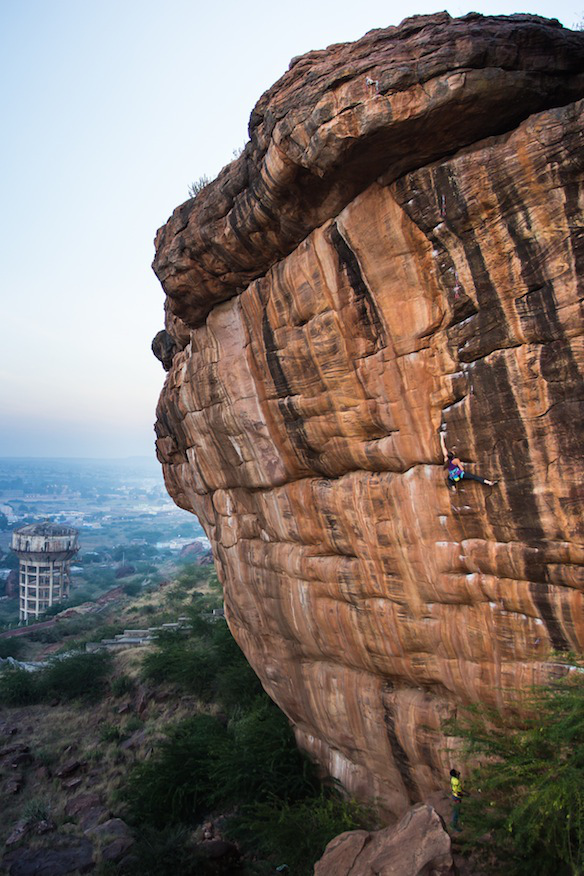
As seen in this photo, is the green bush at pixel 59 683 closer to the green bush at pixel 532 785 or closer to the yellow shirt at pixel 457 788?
the yellow shirt at pixel 457 788

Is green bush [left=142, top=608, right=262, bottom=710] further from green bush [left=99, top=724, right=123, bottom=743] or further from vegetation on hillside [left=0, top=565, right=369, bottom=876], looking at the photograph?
green bush [left=99, top=724, right=123, bottom=743]

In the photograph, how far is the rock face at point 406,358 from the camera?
297 inches

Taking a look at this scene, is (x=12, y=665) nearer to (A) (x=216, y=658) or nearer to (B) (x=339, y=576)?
(A) (x=216, y=658)

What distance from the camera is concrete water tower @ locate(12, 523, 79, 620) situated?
2309 inches

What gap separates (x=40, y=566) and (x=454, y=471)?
60.2 metres

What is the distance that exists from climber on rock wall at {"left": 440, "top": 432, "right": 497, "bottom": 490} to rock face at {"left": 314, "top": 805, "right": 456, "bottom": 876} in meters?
5.08

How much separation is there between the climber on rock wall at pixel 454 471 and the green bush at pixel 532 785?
306 cm

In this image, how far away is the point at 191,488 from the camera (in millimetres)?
17328

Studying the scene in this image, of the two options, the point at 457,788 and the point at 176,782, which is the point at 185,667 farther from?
the point at 457,788

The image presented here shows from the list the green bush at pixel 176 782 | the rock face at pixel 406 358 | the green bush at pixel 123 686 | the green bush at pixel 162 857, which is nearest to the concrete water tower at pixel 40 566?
the green bush at pixel 123 686

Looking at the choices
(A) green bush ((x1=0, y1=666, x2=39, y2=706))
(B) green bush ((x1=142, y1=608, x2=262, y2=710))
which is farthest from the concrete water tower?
(B) green bush ((x1=142, y1=608, x2=262, y2=710))

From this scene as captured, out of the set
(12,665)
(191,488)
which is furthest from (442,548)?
(12,665)

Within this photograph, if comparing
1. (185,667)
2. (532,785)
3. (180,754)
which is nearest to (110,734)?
(185,667)

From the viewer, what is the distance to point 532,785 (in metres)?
7.20
